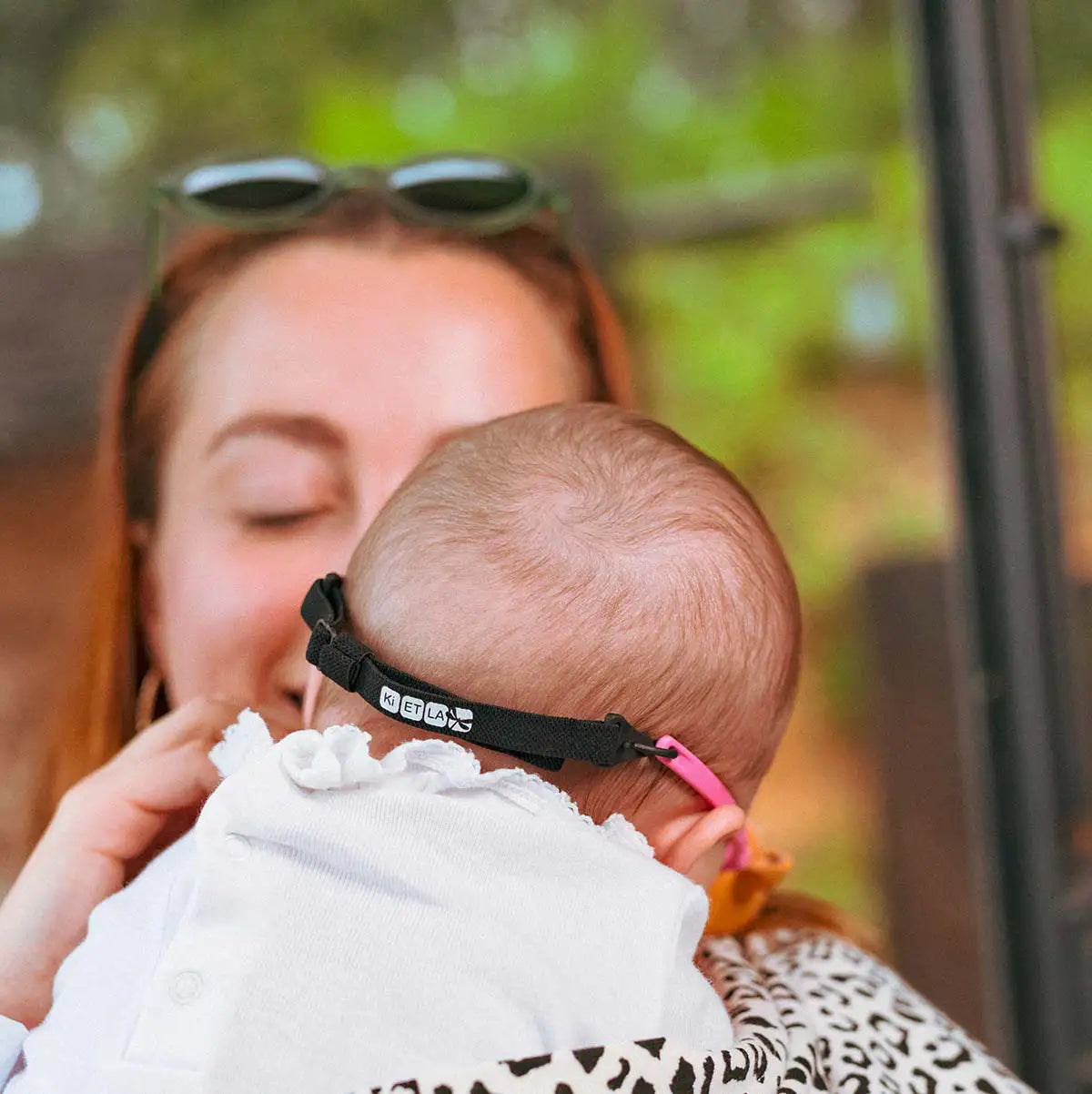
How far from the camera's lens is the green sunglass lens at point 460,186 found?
4.02 feet

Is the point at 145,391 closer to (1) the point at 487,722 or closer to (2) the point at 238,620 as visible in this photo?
(2) the point at 238,620

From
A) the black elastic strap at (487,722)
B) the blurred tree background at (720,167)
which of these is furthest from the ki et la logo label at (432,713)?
the blurred tree background at (720,167)

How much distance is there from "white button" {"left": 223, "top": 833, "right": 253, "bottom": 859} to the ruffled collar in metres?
0.04

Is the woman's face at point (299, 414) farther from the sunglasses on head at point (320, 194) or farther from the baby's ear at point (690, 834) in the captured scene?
the baby's ear at point (690, 834)

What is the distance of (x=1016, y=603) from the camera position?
4.86 feet

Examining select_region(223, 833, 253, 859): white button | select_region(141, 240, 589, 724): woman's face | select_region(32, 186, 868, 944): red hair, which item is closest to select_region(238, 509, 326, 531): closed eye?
select_region(141, 240, 589, 724): woman's face

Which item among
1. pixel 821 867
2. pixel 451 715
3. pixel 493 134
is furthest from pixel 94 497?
pixel 821 867

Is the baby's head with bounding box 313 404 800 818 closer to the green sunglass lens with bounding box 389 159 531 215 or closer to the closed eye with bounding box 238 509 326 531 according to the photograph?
the closed eye with bounding box 238 509 326 531

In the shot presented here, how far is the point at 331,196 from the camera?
124cm

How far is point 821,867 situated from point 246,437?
96cm

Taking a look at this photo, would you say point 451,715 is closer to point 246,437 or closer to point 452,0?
point 246,437

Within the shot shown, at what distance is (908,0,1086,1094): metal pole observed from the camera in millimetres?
1446

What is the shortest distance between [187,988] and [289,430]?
1.90 feet

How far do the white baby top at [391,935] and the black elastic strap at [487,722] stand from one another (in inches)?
0.9
